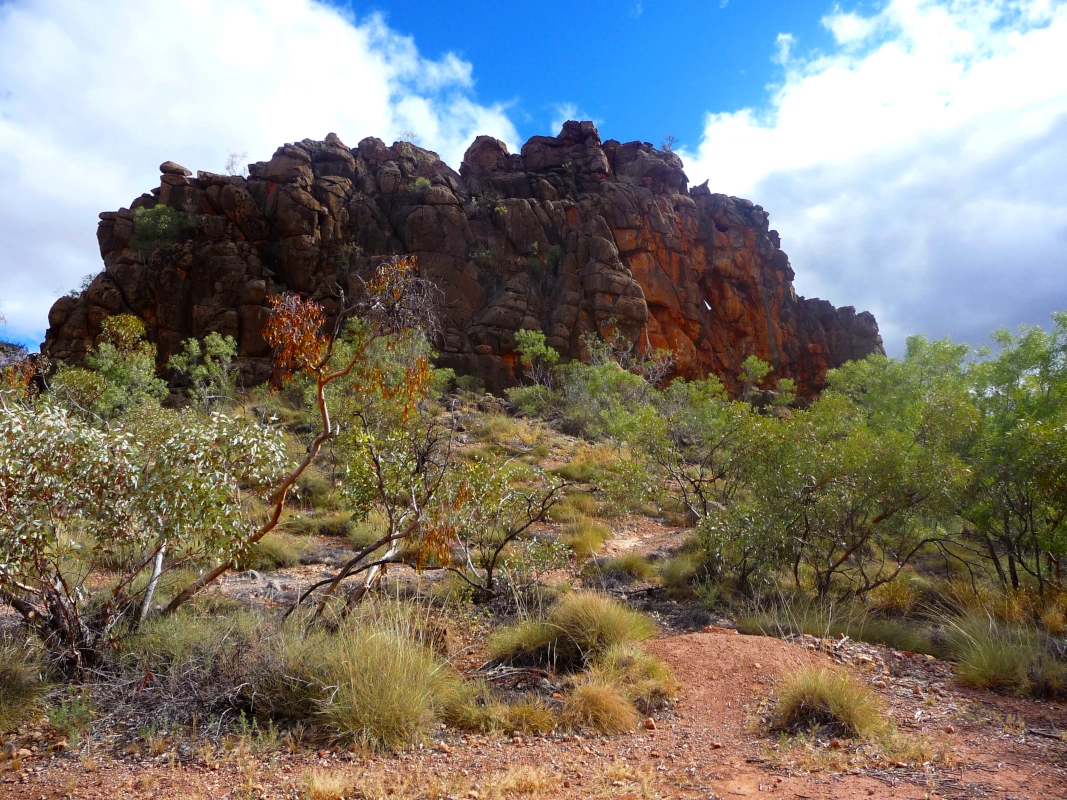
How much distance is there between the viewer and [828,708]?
484 cm

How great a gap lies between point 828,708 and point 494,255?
3934cm

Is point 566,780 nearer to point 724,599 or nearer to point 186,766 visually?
point 186,766

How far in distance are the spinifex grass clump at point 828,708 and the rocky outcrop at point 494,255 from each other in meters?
27.9

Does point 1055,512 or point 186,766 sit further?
point 1055,512

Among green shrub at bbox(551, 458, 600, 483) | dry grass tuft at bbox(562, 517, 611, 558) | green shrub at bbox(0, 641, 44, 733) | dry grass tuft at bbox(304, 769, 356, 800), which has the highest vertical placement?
green shrub at bbox(551, 458, 600, 483)

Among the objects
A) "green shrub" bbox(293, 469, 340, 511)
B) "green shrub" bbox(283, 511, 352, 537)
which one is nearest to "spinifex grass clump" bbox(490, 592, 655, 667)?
"green shrub" bbox(283, 511, 352, 537)

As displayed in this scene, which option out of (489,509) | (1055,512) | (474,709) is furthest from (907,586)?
(474,709)

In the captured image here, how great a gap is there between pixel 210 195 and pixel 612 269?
24871mm

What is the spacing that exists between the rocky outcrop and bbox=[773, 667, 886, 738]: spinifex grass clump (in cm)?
2791

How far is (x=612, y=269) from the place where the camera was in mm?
41781

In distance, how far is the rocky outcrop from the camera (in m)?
35.7

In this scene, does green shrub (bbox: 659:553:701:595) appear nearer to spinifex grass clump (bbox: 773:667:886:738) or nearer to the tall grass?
spinifex grass clump (bbox: 773:667:886:738)

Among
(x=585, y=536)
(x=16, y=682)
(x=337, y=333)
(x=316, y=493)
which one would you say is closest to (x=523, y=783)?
(x=16, y=682)

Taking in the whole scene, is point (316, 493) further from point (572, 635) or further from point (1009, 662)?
point (1009, 662)
